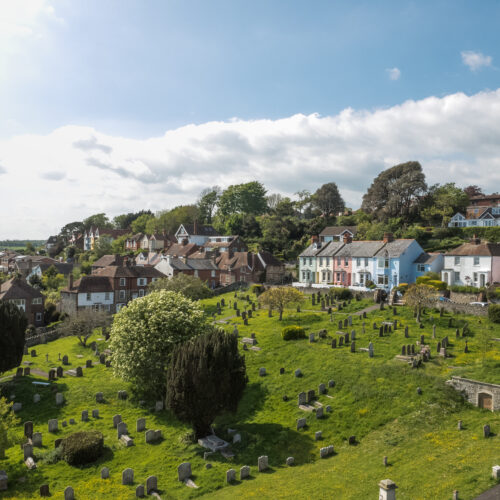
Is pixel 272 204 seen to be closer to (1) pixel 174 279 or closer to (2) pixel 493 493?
(1) pixel 174 279

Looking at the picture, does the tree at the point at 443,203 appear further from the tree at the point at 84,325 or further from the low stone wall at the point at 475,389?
the tree at the point at 84,325

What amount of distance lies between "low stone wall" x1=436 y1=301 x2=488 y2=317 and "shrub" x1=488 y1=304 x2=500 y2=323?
216cm

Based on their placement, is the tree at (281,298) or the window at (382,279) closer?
the tree at (281,298)

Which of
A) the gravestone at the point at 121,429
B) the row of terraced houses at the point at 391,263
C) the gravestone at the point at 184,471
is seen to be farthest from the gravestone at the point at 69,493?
the row of terraced houses at the point at 391,263

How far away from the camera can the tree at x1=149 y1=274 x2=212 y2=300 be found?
207ft

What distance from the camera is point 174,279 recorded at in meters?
66.0

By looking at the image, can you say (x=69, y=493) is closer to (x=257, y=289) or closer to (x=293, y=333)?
(x=293, y=333)

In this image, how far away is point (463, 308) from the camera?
46375 millimetres

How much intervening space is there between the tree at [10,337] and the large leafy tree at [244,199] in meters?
94.5

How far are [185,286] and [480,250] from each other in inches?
1667

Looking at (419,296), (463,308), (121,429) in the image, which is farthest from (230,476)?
(463,308)

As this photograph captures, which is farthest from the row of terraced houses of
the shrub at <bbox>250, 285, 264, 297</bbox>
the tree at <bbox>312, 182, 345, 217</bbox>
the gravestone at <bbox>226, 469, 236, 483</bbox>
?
the gravestone at <bbox>226, 469, 236, 483</bbox>

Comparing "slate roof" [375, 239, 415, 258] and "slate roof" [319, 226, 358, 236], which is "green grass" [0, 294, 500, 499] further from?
"slate roof" [319, 226, 358, 236]

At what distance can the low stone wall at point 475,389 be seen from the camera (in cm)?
2672
